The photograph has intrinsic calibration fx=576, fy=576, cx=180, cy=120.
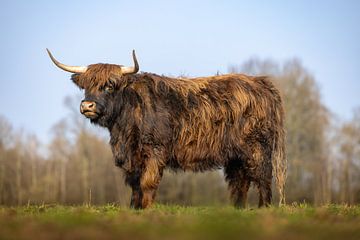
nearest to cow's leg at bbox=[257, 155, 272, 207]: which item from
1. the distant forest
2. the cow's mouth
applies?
the cow's mouth

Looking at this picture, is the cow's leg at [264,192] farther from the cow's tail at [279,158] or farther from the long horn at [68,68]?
the long horn at [68,68]

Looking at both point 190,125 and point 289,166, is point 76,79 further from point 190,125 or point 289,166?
point 289,166

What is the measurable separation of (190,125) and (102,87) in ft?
6.59

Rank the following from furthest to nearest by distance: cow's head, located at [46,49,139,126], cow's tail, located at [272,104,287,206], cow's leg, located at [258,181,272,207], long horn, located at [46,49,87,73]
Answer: cow's tail, located at [272,104,287,206] < cow's leg, located at [258,181,272,207] < long horn, located at [46,49,87,73] < cow's head, located at [46,49,139,126]

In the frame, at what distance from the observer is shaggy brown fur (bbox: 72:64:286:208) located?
11406 millimetres

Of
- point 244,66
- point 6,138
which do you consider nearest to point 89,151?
point 6,138

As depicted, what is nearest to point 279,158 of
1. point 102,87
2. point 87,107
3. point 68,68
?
point 102,87

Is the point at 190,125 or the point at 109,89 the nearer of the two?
the point at 109,89

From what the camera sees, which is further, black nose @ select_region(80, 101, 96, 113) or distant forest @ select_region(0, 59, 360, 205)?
distant forest @ select_region(0, 59, 360, 205)

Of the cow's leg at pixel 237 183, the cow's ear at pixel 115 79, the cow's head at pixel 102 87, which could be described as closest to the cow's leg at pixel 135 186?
the cow's head at pixel 102 87

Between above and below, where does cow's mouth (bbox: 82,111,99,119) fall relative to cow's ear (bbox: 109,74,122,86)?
below

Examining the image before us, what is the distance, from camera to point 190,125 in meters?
12.1

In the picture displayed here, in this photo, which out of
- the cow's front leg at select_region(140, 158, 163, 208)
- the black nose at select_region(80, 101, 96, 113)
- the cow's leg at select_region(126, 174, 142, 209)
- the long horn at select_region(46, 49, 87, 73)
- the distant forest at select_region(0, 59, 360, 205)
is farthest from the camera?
the distant forest at select_region(0, 59, 360, 205)

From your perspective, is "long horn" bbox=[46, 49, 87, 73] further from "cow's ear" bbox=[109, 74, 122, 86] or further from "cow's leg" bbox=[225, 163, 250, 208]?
"cow's leg" bbox=[225, 163, 250, 208]
